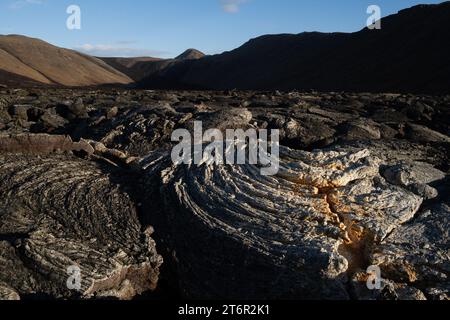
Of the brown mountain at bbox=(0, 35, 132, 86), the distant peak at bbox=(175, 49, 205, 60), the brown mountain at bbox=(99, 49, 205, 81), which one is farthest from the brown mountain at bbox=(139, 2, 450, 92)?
the distant peak at bbox=(175, 49, 205, 60)

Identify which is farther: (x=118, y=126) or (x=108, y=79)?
(x=108, y=79)

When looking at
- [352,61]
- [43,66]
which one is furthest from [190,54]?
[352,61]

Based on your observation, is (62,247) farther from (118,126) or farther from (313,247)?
(118,126)

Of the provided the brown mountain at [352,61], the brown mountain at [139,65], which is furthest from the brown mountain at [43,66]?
the brown mountain at [139,65]

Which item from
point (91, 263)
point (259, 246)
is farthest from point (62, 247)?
point (259, 246)

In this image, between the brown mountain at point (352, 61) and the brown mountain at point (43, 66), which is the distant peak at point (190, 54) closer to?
the brown mountain at point (43, 66)

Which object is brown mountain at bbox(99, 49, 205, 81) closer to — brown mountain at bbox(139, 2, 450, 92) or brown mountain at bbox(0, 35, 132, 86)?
brown mountain at bbox(0, 35, 132, 86)

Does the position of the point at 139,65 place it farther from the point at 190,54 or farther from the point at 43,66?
the point at 43,66
